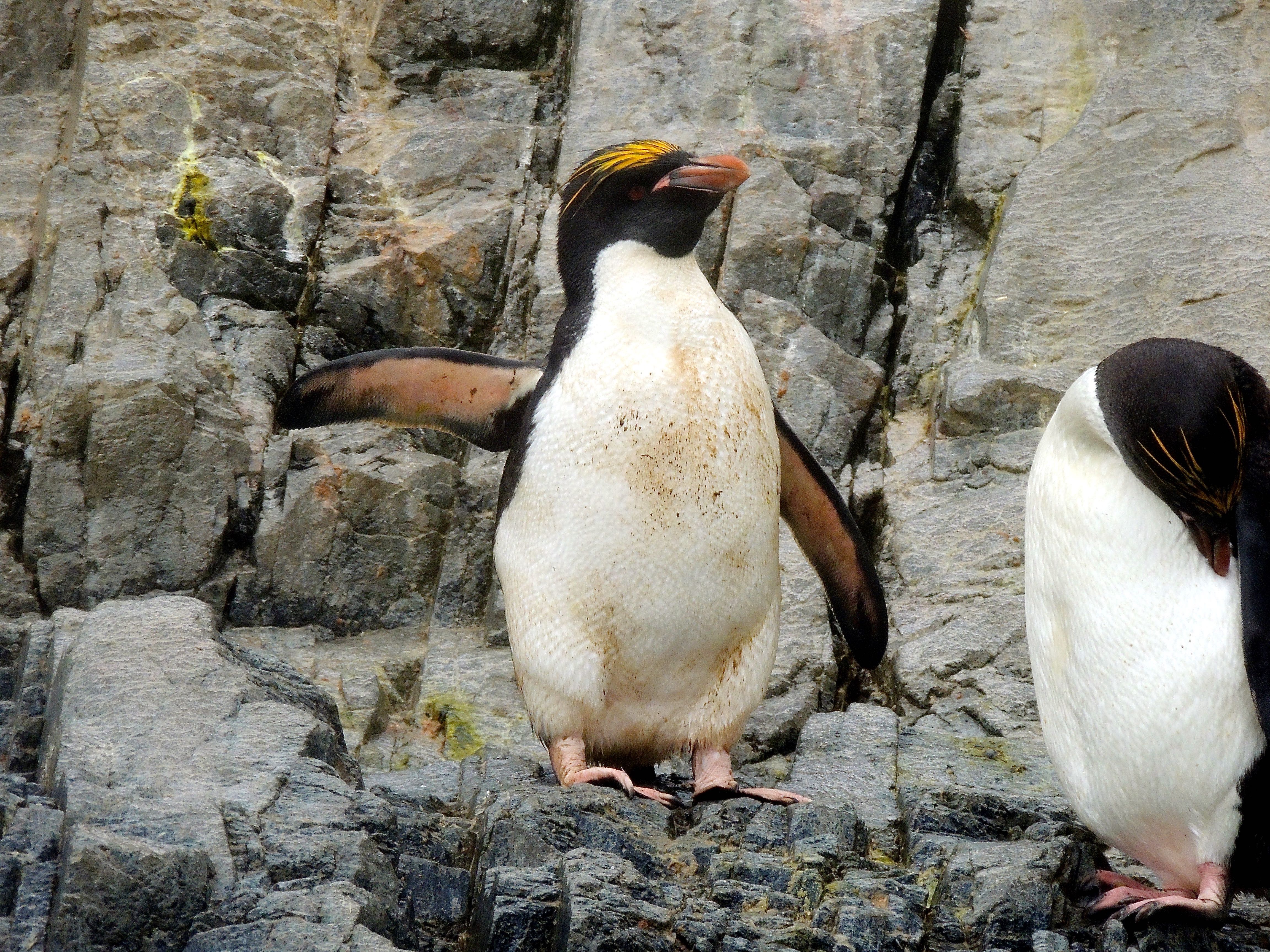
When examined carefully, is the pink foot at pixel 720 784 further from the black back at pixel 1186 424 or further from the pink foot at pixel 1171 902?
the black back at pixel 1186 424

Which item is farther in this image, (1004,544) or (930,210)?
(930,210)

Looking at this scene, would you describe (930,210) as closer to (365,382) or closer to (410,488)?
(410,488)

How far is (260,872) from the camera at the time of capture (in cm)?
256

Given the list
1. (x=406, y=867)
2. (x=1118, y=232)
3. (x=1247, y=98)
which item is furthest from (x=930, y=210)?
(x=406, y=867)

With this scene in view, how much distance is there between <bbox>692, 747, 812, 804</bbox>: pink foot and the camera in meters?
3.25

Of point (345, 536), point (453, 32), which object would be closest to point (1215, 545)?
point (345, 536)

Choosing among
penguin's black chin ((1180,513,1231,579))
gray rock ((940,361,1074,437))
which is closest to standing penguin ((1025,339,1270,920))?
penguin's black chin ((1180,513,1231,579))

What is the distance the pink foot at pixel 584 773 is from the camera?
3.26 m

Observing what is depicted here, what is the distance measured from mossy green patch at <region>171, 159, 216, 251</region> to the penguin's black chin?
381cm

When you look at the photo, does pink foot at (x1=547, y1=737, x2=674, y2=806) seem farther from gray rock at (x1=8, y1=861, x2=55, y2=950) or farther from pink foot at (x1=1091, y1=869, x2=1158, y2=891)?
gray rock at (x1=8, y1=861, x2=55, y2=950)

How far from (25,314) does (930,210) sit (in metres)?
3.37

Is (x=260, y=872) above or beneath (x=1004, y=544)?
beneath

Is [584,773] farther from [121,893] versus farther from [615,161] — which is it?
[615,161]

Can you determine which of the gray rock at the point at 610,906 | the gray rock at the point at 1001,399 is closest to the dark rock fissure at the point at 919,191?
the gray rock at the point at 1001,399
